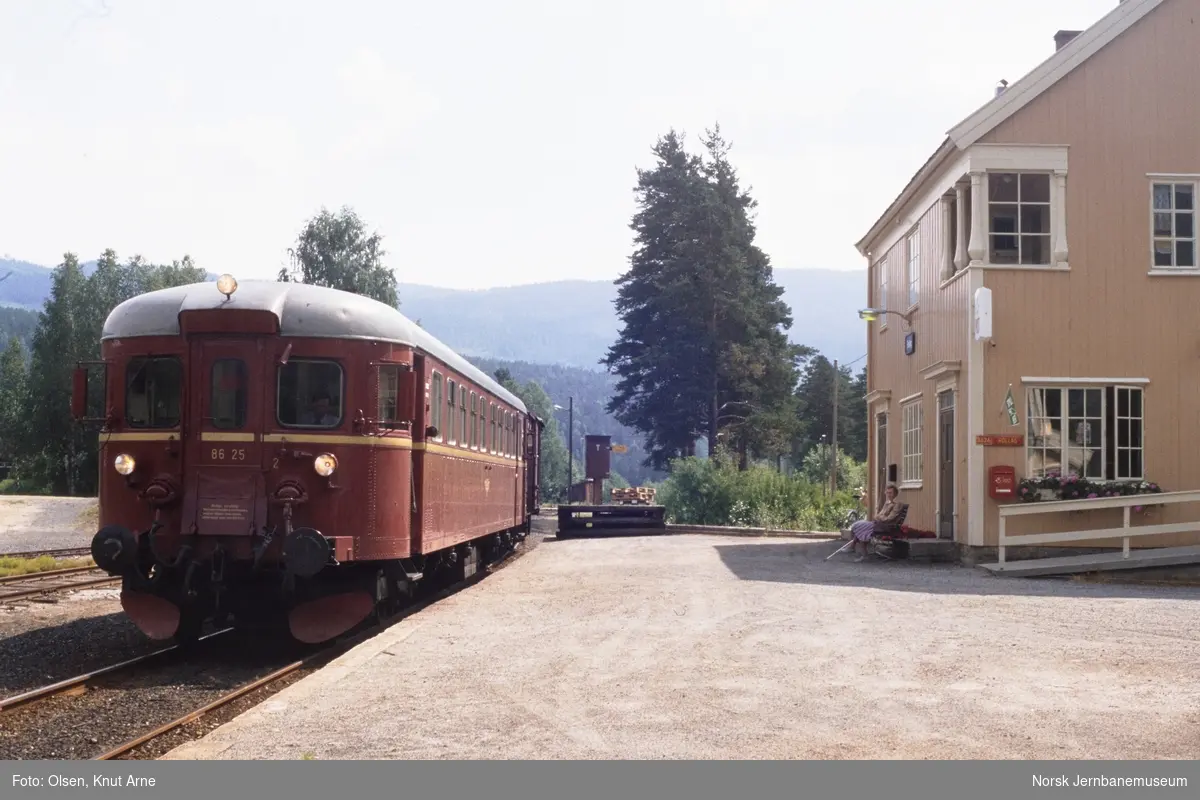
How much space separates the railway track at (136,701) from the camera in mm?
7926

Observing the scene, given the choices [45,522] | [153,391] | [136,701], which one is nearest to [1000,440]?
[153,391]

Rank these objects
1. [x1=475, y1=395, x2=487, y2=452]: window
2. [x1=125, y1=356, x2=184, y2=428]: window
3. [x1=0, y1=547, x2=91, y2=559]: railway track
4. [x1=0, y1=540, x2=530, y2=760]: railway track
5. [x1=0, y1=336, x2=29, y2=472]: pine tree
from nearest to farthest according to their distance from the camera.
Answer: [x1=0, y1=540, x2=530, y2=760]: railway track < [x1=125, y1=356, x2=184, y2=428]: window < [x1=475, y1=395, x2=487, y2=452]: window < [x1=0, y1=547, x2=91, y2=559]: railway track < [x1=0, y1=336, x2=29, y2=472]: pine tree

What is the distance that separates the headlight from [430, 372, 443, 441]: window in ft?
6.31

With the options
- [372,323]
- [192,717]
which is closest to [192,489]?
[372,323]

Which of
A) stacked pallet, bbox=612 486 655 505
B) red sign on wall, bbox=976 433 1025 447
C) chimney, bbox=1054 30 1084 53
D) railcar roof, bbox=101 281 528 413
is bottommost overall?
stacked pallet, bbox=612 486 655 505

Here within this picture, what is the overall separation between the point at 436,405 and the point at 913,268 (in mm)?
11965

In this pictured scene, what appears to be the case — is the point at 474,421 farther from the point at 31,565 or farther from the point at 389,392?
the point at 31,565

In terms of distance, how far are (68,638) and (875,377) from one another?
17.5 meters

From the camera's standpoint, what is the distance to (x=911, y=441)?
76.2ft

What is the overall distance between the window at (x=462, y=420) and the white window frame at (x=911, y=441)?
29.3 feet

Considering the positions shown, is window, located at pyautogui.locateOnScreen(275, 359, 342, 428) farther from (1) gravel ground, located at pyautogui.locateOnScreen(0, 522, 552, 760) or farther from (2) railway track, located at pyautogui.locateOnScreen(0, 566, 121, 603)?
(2) railway track, located at pyautogui.locateOnScreen(0, 566, 121, 603)

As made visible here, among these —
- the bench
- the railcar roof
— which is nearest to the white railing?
the bench

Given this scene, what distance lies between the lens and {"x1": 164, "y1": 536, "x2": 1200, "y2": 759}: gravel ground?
727 cm
